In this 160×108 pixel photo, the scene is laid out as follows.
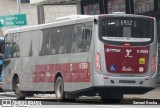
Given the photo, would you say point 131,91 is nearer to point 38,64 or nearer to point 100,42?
point 100,42

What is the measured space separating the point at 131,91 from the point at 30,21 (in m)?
56.8

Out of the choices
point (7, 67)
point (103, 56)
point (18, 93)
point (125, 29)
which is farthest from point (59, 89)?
point (7, 67)

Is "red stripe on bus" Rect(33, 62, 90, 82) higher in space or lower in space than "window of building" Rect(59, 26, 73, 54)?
lower

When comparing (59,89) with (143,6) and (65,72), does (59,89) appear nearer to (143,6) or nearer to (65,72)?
(65,72)

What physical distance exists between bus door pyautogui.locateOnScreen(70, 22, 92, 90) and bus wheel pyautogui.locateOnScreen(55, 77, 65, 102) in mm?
896

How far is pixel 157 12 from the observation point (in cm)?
2884

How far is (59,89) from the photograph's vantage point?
21719mm

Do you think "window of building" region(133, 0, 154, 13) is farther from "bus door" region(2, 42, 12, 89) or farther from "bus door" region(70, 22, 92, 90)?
"bus door" region(70, 22, 92, 90)

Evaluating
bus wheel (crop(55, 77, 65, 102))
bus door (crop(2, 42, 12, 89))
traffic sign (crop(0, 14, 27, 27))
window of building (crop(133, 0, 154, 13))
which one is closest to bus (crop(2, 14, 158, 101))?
bus wheel (crop(55, 77, 65, 102))

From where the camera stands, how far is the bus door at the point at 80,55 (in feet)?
65.1

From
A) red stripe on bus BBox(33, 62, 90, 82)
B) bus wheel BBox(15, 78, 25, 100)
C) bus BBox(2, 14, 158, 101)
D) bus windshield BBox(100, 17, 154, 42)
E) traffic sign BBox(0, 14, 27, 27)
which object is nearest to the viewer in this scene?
bus BBox(2, 14, 158, 101)

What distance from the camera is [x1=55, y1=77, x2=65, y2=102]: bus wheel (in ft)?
70.2

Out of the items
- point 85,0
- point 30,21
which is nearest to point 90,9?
point 85,0

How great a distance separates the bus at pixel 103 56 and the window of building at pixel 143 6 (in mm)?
8474
